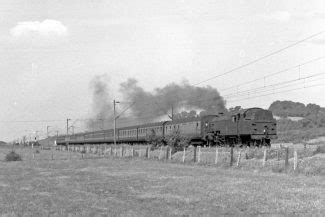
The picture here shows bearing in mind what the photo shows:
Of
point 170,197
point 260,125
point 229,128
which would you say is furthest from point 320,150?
point 170,197

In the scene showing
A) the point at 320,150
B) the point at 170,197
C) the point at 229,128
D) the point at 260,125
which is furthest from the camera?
the point at 229,128

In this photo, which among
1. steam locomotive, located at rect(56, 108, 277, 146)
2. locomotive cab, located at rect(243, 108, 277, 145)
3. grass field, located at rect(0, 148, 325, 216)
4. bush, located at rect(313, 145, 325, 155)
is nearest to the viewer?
grass field, located at rect(0, 148, 325, 216)

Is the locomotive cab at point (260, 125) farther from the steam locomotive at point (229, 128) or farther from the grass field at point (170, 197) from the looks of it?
the grass field at point (170, 197)

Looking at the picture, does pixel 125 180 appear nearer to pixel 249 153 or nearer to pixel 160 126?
pixel 249 153

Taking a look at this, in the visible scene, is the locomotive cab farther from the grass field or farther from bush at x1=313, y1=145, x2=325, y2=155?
the grass field

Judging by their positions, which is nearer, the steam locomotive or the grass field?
the grass field

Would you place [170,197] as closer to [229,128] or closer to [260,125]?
[260,125]

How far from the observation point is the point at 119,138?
89.1 meters

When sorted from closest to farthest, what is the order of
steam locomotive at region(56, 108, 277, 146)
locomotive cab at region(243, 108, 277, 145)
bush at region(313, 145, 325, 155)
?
bush at region(313, 145, 325, 155)
locomotive cab at region(243, 108, 277, 145)
steam locomotive at region(56, 108, 277, 146)

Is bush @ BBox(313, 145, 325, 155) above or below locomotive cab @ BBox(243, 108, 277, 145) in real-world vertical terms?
below

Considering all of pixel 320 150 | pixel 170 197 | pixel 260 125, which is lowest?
pixel 170 197

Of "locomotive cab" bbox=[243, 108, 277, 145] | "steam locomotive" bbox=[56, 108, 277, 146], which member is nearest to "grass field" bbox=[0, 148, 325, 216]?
"locomotive cab" bbox=[243, 108, 277, 145]

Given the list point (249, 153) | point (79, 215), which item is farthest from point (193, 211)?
point (249, 153)

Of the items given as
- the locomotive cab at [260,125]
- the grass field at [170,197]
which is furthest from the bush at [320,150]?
the locomotive cab at [260,125]
